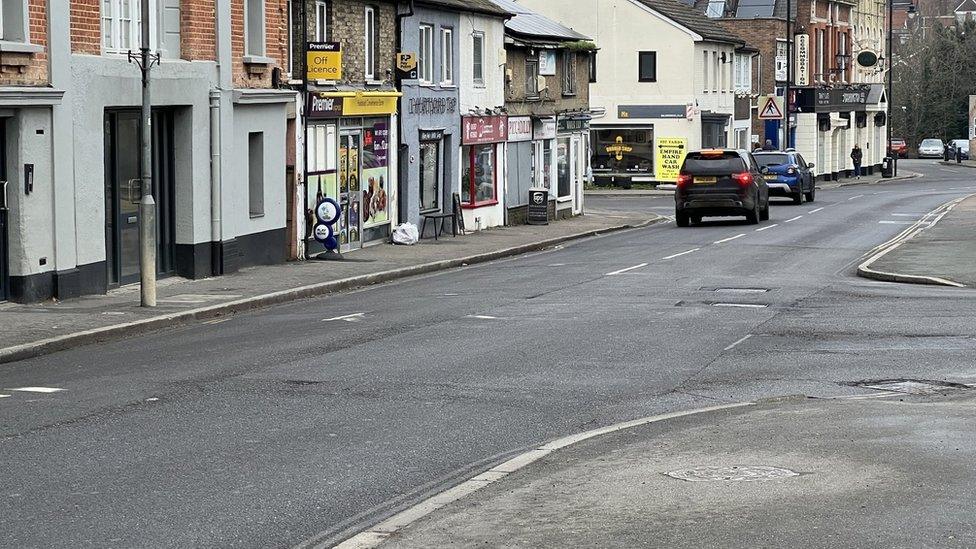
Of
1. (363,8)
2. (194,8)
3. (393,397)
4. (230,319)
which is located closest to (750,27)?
(363,8)

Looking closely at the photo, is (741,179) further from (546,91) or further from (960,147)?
(960,147)

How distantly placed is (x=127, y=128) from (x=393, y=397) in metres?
11.5

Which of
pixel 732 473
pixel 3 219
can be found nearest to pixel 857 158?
pixel 3 219

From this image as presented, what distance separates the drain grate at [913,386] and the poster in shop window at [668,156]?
49.3 m

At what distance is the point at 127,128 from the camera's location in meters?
22.1

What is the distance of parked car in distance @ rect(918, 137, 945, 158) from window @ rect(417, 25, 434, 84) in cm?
8459

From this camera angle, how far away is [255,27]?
85.1 feet

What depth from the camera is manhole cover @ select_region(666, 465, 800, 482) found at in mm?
8531

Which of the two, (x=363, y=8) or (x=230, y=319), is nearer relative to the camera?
(x=230, y=319)

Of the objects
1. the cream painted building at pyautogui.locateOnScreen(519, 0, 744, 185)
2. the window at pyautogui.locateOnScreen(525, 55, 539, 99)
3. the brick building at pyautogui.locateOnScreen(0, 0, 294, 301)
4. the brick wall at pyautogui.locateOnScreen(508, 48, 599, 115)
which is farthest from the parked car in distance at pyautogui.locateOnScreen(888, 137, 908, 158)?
the brick building at pyautogui.locateOnScreen(0, 0, 294, 301)

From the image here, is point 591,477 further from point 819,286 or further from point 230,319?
point 819,286

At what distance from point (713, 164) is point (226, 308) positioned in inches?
798

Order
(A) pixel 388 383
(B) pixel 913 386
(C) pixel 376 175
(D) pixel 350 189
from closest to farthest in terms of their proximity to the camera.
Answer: (B) pixel 913 386 → (A) pixel 388 383 → (D) pixel 350 189 → (C) pixel 376 175

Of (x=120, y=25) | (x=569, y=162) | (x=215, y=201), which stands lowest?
(x=215, y=201)
